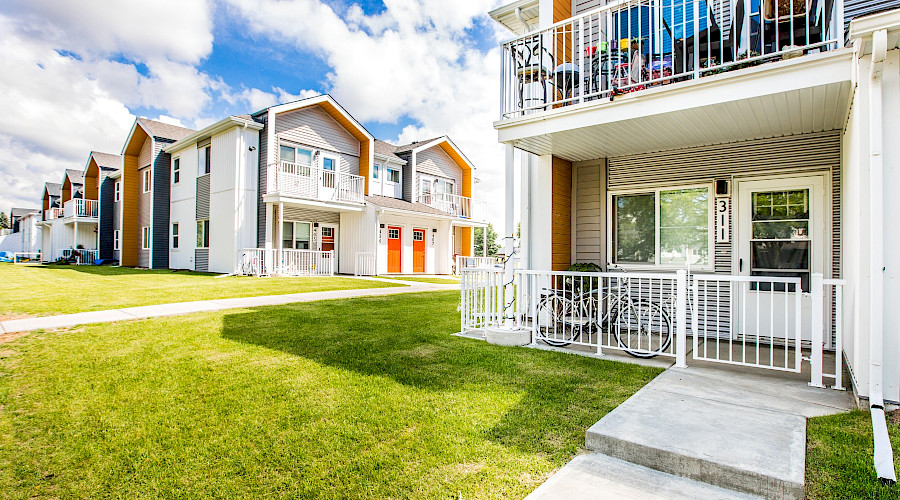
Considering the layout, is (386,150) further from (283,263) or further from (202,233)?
(202,233)

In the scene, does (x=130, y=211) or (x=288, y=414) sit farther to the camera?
(x=130, y=211)

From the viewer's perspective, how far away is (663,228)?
6574 mm

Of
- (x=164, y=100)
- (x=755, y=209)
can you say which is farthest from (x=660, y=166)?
(x=164, y=100)

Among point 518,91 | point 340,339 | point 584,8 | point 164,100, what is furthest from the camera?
point 164,100

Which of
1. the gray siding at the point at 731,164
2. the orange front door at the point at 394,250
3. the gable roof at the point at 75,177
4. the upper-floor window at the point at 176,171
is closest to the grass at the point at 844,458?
the gray siding at the point at 731,164

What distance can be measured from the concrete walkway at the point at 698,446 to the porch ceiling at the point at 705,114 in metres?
2.85

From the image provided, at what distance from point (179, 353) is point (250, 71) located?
796 inches

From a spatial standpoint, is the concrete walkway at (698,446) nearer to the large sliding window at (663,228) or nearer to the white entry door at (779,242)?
the white entry door at (779,242)

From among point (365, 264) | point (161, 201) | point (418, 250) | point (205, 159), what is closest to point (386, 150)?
point (418, 250)

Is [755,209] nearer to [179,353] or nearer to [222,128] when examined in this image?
[179,353]

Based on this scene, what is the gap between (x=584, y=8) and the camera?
290 inches

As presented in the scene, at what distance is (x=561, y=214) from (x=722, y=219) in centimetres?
224

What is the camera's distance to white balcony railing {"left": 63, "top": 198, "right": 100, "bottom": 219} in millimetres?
27156

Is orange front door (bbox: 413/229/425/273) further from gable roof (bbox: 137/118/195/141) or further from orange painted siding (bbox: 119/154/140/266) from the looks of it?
orange painted siding (bbox: 119/154/140/266)
